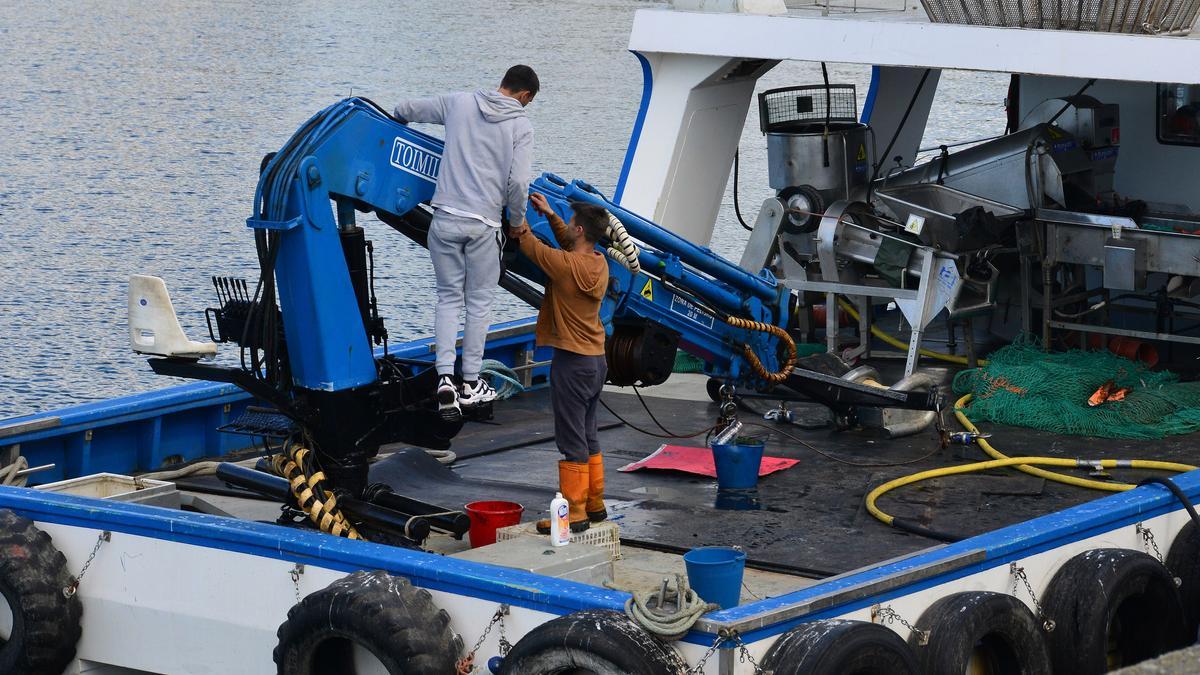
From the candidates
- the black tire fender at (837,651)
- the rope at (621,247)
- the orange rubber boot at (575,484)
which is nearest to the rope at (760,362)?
the rope at (621,247)

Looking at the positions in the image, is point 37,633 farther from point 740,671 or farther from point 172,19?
point 172,19

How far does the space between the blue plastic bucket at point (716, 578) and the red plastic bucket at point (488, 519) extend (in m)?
1.41

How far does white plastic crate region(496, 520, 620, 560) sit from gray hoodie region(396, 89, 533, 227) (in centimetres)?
119

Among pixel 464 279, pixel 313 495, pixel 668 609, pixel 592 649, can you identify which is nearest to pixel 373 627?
pixel 592 649

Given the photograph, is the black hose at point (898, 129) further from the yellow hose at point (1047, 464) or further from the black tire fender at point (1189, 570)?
the black tire fender at point (1189, 570)

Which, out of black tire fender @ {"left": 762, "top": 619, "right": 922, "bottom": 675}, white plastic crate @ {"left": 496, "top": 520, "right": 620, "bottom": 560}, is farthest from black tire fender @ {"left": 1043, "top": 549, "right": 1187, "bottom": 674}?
white plastic crate @ {"left": 496, "top": 520, "right": 620, "bottom": 560}

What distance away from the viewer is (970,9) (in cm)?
898

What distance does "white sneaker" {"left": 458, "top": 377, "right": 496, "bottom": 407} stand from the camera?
6.57 meters

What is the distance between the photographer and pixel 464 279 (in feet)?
21.6

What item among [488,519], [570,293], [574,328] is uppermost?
[570,293]

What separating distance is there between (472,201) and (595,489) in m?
1.31

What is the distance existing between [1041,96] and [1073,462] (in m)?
3.91

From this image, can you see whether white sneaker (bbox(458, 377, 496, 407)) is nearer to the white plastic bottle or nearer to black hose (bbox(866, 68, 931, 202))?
the white plastic bottle

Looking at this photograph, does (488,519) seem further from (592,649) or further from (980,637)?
(980,637)
